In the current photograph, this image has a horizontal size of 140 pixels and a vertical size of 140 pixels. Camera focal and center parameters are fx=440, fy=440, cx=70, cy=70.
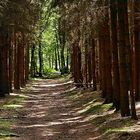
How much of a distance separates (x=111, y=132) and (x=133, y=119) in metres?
1.83

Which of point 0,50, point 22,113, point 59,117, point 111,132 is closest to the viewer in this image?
point 111,132

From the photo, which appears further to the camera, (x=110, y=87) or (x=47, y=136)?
(x=110, y=87)

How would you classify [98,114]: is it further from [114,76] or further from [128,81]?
[128,81]

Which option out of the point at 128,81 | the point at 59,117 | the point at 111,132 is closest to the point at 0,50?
the point at 59,117

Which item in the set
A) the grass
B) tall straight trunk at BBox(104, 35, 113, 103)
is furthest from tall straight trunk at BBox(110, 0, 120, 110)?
the grass

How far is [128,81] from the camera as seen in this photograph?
16703 millimetres

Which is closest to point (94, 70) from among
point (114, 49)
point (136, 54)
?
point (136, 54)

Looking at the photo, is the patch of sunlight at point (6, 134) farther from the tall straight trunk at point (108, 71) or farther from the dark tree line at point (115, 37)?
the tall straight trunk at point (108, 71)

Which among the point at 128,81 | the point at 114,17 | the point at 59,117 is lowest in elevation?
the point at 59,117

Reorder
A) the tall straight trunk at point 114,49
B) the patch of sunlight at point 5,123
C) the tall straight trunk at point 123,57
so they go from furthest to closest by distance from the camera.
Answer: the tall straight trunk at point 114,49 → the patch of sunlight at point 5,123 → the tall straight trunk at point 123,57

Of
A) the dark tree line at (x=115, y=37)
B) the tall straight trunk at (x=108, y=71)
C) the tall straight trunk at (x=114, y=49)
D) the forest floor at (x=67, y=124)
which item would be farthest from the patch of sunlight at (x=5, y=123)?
the tall straight trunk at (x=108, y=71)

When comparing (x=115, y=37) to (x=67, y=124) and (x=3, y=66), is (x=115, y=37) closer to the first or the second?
(x=67, y=124)

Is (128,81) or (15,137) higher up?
(128,81)

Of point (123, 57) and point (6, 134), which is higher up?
point (123, 57)
